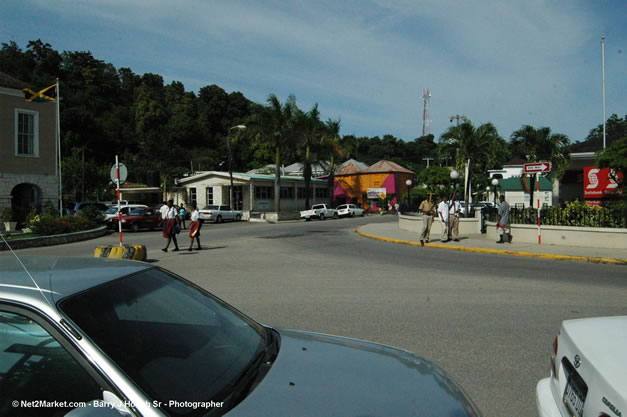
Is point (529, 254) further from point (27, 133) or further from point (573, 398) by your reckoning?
point (27, 133)

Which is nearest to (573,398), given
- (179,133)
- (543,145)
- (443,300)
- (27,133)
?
(443,300)

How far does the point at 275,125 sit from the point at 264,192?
310 inches

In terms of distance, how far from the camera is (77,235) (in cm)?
2112

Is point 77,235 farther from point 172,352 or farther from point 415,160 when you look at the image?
point 415,160

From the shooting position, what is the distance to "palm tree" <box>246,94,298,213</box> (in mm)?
40375

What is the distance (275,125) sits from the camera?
1597 inches

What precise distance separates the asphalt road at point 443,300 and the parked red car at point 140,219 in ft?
43.2

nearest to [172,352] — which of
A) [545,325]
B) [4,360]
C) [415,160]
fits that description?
[4,360]

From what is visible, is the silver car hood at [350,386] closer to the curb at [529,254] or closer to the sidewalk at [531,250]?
the curb at [529,254]

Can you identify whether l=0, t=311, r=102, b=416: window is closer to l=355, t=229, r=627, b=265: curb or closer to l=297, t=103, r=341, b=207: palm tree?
l=355, t=229, r=627, b=265: curb

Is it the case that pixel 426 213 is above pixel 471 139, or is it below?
below

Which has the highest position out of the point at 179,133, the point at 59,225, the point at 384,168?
the point at 179,133

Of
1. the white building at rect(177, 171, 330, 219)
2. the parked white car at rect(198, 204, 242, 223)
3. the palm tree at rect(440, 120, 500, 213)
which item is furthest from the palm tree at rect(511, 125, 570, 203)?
the parked white car at rect(198, 204, 242, 223)

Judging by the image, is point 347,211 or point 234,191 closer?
point 234,191
